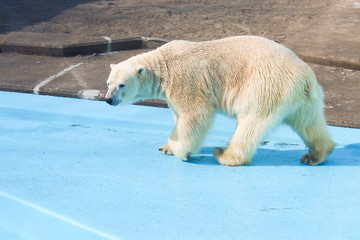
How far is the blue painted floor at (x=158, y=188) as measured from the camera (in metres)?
2.88

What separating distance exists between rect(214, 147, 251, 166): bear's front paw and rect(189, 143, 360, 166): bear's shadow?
0.09 meters

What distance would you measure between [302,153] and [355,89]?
52.1 inches

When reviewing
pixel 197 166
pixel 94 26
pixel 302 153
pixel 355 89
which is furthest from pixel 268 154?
pixel 94 26

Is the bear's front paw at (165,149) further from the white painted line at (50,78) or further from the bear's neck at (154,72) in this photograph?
the white painted line at (50,78)

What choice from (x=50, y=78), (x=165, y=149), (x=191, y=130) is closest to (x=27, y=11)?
(x=50, y=78)

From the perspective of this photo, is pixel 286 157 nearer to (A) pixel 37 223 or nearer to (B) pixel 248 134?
(B) pixel 248 134

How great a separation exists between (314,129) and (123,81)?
1.24 metres

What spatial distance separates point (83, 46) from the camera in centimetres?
599

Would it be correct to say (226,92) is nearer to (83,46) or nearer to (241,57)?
(241,57)

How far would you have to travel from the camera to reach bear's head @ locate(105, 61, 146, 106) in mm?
3354

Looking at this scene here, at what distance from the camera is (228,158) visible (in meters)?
3.52

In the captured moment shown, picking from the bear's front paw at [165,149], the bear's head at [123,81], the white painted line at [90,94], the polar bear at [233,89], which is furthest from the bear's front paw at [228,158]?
the white painted line at [90,94]

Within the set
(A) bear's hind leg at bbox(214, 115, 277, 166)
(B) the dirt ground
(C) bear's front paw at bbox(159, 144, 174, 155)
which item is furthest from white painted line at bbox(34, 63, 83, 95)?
(A) bear's hind leg at bbox(214, 115, 277, 166)

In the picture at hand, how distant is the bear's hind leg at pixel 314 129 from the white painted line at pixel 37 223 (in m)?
1.37
